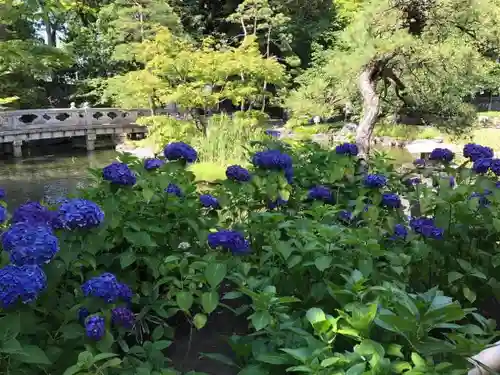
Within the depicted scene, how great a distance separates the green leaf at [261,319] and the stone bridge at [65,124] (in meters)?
13.0

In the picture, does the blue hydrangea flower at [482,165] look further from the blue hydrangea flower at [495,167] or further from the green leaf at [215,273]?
the green leaf at [215,273]

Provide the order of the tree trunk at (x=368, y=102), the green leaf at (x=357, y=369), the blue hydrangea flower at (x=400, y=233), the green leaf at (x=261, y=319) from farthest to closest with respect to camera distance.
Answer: the tree trunk at (x=368, y=102) → the blue hydrangea flower at (x=400, y=233) → the green leaf at (x=261, y=319) → the green leaf at (x=357, y=369)

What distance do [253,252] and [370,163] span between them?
1.35 meters

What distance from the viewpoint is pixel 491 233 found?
194 centimetres

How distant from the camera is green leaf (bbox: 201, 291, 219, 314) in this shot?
1.37m

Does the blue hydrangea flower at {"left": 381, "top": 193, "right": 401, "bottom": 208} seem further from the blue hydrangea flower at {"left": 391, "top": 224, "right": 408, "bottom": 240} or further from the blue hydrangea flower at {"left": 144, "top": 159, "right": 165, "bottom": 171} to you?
the blue hydrangea flower at {"left": 144, "top": 159, "right": 165, "bottom": 171}

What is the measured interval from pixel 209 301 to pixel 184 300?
0.25 ft

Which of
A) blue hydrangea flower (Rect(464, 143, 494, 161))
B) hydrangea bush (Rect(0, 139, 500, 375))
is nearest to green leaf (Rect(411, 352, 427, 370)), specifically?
hydrangea bush (Rect(0, 139, 500, 375))

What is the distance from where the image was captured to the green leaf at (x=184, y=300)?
4.58 ft

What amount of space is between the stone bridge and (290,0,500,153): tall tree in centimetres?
947

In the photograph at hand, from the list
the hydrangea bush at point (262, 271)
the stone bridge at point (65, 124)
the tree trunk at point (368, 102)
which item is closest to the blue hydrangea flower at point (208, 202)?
the hydrangea bush at point (262, 271)

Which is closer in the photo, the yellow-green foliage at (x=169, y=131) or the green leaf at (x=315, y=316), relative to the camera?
the green leaf at (x=315, y=316)

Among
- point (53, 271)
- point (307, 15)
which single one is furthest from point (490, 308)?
point (307, 15)

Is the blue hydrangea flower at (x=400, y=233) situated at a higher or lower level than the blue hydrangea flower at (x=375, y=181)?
lower
